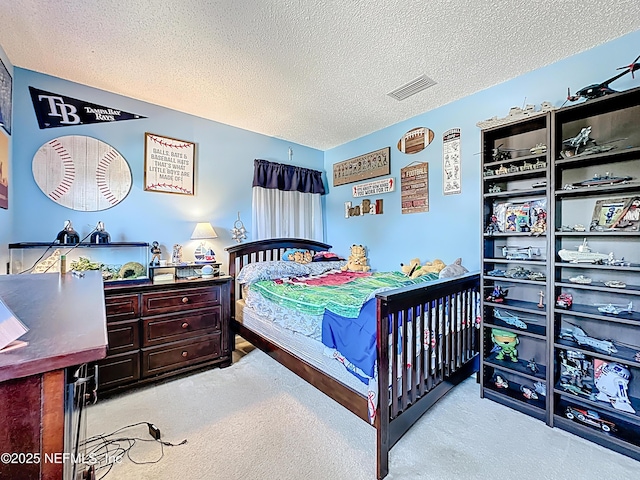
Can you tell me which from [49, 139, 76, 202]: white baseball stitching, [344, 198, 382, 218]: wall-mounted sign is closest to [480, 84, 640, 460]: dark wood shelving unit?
[344, 198, 382, 218]: wall-mounted sign

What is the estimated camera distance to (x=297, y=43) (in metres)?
2.08

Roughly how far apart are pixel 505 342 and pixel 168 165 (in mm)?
3670

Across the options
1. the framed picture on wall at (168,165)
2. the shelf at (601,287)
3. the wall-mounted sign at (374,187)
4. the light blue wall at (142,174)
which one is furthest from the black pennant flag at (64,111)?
the shelf at (601,287)

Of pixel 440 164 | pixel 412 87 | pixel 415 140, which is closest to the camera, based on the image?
pixel 412 87

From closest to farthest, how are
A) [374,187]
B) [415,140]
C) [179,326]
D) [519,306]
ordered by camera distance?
[519,306] → [179,326] → [415,140] → [374,187]

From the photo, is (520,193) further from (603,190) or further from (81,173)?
(81,173)

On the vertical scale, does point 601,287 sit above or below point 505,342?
above

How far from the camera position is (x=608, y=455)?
5.46 feet

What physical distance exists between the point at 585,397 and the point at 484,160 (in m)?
1.77

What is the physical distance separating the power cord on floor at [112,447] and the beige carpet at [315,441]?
3 cm

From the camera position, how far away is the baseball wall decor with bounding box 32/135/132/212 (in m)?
2.53

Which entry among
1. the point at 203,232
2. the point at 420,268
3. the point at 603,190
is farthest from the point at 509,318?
the point at 203,232

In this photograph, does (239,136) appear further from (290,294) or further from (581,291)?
(581,291)

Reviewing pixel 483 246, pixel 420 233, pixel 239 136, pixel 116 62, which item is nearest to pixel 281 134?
pixel 239 136
